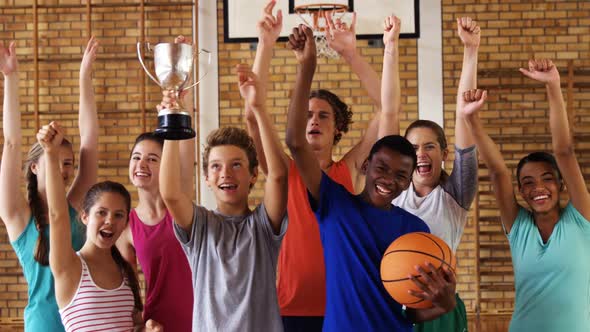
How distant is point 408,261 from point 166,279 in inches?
41.8

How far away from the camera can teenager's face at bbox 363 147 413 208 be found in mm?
2326

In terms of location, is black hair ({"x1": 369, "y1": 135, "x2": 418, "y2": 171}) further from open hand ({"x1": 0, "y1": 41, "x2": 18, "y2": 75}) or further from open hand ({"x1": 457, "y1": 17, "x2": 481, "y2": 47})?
open hand ({"x1": 0, "y1": 41, "x2": 18, "y2": 75})

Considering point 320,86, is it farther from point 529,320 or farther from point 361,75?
point 529,320

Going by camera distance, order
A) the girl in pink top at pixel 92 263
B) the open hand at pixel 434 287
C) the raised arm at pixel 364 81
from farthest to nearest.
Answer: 1. the raised arm at pixel 364 81
2. the girl in pink top at pixel 92 263
3. the open hand at pixel 434 287

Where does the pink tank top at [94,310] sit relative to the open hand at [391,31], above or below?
below

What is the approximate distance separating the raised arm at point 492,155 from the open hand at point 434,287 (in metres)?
0.98

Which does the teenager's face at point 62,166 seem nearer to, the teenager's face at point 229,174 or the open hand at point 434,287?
the teenager's face at point 229,174

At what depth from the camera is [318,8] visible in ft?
19.0

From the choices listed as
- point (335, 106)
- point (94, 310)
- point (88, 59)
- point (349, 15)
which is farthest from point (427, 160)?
point (349, 15)

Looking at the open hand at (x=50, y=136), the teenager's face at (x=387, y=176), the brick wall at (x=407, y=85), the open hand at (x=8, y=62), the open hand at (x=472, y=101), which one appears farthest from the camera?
the brick wall at (x=407, y=85)

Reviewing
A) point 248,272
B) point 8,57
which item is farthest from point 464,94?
point 8,57

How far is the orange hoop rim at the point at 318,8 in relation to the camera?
19.0 ft

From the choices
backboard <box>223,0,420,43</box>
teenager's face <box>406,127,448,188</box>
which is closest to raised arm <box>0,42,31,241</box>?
teenager's face <box>406,127,448,188</box>

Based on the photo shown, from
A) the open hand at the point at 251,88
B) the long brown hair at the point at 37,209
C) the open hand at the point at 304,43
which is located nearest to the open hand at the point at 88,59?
the long brown hair at the point at 37,209
